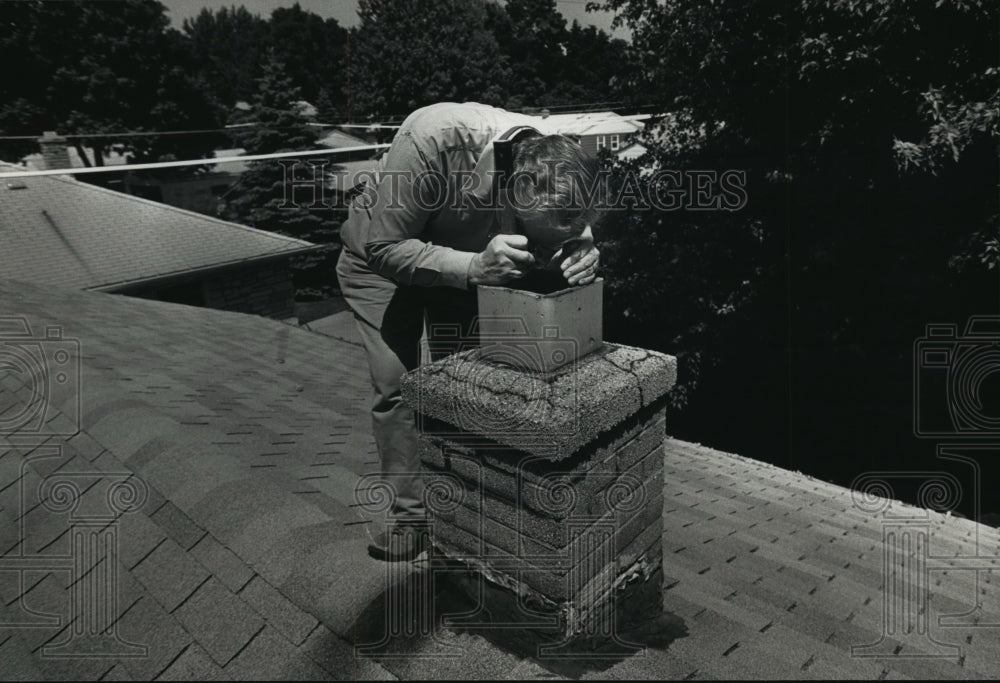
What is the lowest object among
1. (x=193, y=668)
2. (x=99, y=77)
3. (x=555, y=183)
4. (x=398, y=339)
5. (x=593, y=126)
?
(x=193, y=668)

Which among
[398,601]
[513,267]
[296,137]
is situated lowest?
[398,601]

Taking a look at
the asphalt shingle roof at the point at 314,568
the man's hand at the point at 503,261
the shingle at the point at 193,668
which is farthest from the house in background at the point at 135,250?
the man's hand at the point at 503,261

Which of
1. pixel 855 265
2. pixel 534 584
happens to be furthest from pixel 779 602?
pixel 855 265

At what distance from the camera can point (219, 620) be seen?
8.01 feet

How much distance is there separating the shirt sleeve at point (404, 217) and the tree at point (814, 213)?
8.94 m

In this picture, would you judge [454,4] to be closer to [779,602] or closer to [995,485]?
[995,485]

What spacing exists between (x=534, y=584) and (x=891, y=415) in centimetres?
1451

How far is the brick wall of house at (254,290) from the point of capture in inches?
611

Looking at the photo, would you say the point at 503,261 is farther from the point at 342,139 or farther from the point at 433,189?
the point at 342,139

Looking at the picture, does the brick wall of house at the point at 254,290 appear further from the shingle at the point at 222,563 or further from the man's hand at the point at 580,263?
the man's hand at the point at 580,263

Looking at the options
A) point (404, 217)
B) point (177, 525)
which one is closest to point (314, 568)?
point (177, 525)

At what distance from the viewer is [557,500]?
220 centimetres

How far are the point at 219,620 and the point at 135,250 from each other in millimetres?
13855

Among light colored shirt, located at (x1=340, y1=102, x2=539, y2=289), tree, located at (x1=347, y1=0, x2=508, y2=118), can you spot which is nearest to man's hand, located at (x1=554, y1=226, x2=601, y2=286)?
light colored shirt, located at (x1=340, y1=102, x2=539, y2=289)
